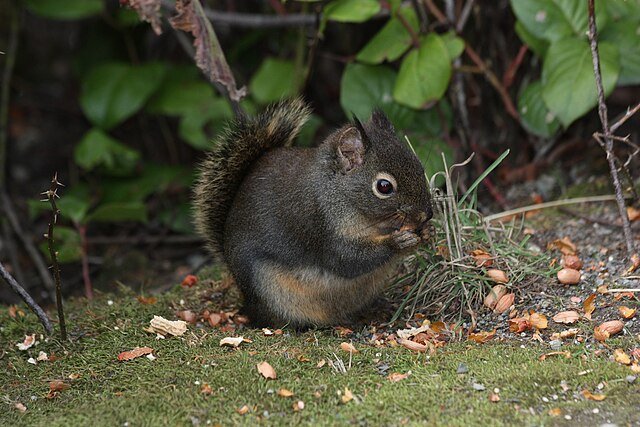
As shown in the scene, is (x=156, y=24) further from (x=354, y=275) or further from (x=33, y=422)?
(x=33, y=422)

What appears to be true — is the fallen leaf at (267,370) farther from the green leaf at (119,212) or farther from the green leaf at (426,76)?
the green leaf at (119,212)

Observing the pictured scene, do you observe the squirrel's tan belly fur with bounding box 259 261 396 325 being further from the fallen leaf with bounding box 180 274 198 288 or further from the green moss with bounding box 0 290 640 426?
the fallen leaf with bounding box 180 274 198 288

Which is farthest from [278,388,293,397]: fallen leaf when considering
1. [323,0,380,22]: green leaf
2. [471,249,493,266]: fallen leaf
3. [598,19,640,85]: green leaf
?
[598,19,640,85]: green leaf

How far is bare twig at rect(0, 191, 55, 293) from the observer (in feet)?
17.4

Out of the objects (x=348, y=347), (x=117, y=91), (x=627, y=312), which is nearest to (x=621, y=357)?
(x=627, y=312)

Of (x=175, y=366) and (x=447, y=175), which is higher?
(x=447, y=175)

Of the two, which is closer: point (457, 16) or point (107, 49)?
point (457, 16)

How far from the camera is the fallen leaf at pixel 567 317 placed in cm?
317

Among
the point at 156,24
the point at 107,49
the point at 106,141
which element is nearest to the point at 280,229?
the point at 156,24

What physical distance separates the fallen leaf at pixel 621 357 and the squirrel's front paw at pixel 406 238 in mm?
861

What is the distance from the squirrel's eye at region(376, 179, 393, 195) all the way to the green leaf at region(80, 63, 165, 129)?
2.71 metres

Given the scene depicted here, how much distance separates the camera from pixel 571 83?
3.96 m

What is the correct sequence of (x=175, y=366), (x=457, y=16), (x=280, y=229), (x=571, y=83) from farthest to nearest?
(x=457, y=16)
(x=571, y=83)
(x=280, y=229)
(x=175, y=366)

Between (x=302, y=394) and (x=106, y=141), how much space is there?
3153 millimetres
